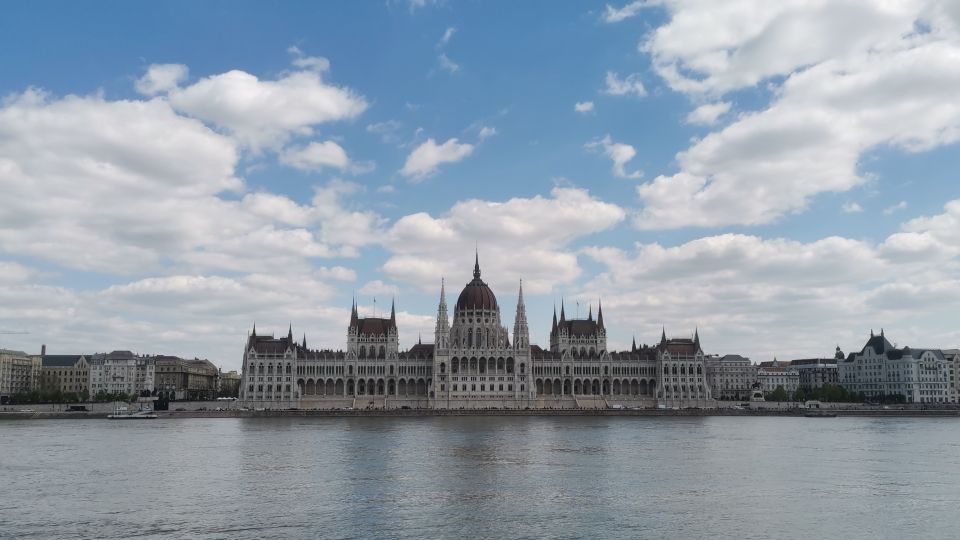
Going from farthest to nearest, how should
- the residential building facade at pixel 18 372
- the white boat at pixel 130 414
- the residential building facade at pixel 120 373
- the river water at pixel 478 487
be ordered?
the residential building facade at pixel 120 373, the residential building facade at pixel 18 372, the white boat at pixel 130 414, the river water at pixel 478 487

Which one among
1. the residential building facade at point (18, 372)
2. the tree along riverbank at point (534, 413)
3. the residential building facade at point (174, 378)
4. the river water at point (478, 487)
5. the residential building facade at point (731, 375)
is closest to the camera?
the river water at point (478, 487)

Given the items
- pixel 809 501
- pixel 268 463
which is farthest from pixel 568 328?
pixel 809 501

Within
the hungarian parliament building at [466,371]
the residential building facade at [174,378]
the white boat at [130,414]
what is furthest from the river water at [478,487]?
the residential building facade at [174,378]

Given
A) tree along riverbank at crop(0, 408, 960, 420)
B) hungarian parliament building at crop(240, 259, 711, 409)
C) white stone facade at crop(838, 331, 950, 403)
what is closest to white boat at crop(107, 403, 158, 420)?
tree along riverbank at crop(0, 408, 960, 420)

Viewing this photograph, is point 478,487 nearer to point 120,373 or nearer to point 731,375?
point 120,373

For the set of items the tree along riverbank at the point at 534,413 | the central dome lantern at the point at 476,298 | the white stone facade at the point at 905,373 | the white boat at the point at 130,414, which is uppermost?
the central dome lantern at the point at 476,298

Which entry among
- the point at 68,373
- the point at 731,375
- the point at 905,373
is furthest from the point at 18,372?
the point at 905,373

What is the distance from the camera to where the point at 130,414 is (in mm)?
122062

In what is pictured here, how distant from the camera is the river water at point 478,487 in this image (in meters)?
34.3

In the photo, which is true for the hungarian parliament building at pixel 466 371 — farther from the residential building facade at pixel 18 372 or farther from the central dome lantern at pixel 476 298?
the residential building facade at pixel 18 372

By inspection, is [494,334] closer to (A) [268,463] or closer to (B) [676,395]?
(B) [676,395]

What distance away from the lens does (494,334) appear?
155 metres

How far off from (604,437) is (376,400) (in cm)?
7152

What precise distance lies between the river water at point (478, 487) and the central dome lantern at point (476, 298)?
79.2 m
